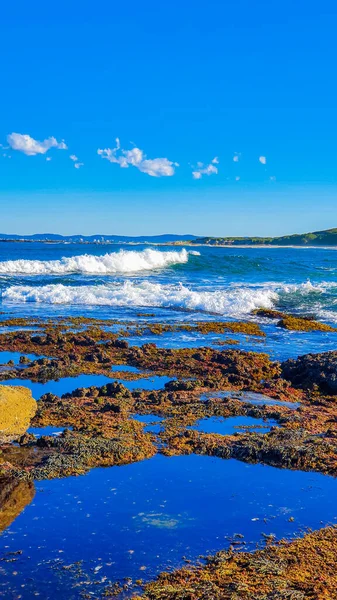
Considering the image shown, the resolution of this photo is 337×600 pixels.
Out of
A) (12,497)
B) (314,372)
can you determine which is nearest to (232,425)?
(314,372)

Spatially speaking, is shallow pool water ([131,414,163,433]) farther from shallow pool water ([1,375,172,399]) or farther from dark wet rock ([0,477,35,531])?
dark wet rock ([0,477,35,531])

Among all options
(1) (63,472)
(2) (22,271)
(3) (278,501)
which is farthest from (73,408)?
(2) (22,271)

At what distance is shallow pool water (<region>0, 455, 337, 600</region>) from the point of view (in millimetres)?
6047

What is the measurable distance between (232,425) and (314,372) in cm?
423

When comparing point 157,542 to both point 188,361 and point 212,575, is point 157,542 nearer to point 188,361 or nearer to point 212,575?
point 212,575

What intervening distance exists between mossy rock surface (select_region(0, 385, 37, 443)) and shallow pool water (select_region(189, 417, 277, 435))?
10.5ft

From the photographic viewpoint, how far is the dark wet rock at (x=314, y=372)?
45.6ft

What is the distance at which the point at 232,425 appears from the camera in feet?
36.0

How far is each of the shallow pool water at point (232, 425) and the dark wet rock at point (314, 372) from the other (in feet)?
10.4

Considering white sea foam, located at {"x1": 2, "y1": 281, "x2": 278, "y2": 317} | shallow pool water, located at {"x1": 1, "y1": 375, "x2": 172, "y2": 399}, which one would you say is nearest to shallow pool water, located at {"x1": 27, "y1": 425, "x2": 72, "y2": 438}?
shallow pool water, located at {"x1": 1, "y1": 375, "x2": 172, "y2": 399}

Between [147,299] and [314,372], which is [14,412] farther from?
[147,299]

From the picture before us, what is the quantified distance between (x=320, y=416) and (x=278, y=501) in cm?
432

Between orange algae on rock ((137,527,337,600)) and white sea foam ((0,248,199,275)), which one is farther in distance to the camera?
white sea foam ((0,248,199,275))

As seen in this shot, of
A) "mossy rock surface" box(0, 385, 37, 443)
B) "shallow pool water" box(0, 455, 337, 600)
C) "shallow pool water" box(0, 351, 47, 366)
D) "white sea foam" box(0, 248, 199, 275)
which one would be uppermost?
"white sea foam" box(0, 248, 199, 275)
